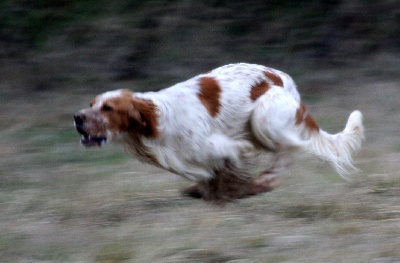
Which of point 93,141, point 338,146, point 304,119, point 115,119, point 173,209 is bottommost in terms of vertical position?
point 173,209

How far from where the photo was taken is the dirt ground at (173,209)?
4883mm

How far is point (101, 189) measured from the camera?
685 cm

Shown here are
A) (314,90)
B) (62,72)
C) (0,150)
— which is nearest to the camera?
(0,150)

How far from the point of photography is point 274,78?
616 centimetres

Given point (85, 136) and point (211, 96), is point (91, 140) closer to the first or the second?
point (85, 136)

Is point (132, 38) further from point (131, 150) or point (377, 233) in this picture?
point (377, 233)

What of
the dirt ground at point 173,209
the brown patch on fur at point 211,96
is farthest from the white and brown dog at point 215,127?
the dirt ground at point 173,209

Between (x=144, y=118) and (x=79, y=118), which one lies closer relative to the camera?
(x=79, y=118)

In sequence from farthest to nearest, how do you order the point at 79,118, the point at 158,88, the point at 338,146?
the point at 158,88, the point at 338,146, the point at 79,118

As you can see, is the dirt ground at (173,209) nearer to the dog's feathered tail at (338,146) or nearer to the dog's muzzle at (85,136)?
the dog's feathered tail at (338,146)

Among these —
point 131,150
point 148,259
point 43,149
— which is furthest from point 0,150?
point 148,259

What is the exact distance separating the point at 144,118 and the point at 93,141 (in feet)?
1.16

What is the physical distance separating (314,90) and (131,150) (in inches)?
192

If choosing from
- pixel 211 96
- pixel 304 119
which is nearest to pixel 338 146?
pixel 304 119
